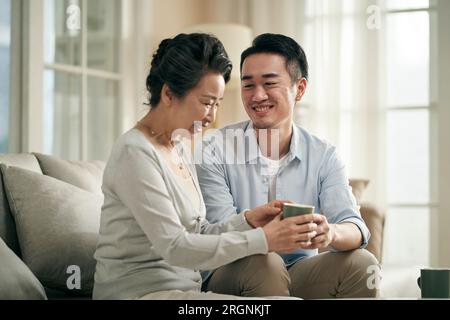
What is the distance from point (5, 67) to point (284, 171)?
1096 mm

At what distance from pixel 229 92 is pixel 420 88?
84 cm

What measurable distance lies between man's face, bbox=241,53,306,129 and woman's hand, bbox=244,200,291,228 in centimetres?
22

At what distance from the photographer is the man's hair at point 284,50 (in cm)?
129

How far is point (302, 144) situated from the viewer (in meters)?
1.33

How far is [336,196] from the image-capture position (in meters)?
1.27

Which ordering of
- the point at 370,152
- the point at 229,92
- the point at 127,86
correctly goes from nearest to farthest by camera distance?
the point at 370,152, the point at 127,86, the point at 229,92

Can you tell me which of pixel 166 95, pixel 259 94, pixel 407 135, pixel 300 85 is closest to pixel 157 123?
pixel 166 95

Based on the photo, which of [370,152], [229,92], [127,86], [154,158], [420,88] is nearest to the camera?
[154,158]

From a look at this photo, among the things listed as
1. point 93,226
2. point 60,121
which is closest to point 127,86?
point 60,121

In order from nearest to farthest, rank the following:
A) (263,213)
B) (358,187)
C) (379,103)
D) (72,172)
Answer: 1. (263,213)
2. (72,172)
3. (358,187)
4. (379,103)

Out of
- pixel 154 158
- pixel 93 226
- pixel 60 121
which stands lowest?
pixel 93 226

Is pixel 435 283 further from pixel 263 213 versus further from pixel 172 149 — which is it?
pixel 172 149

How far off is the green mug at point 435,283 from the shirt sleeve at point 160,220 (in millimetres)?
301

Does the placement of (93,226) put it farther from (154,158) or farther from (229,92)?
(229,92)
